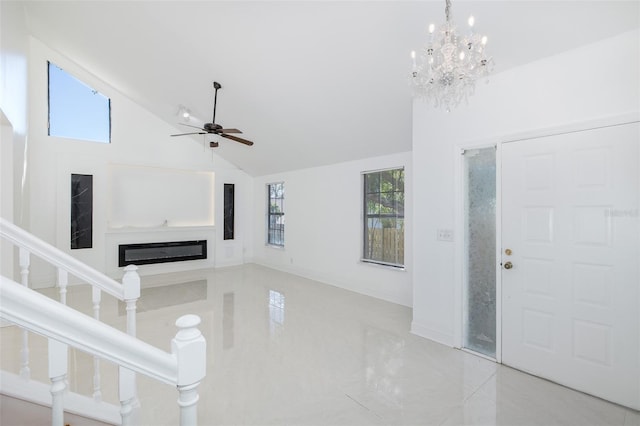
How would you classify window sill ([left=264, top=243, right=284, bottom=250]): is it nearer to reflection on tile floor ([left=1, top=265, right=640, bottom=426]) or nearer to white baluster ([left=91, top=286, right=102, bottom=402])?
reflection on tile floor ([left=1, top=265, right=640, bottom=426])

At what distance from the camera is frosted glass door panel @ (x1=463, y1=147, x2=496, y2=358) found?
288cm

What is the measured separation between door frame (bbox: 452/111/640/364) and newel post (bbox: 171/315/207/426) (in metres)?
2.82

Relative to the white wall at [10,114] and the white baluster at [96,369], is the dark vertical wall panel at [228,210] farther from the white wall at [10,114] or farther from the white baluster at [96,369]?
the white baluster at [96,369]

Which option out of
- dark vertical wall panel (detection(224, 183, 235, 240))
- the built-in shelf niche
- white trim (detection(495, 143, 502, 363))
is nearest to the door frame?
white trim (detection(495, 143, 502, 363))

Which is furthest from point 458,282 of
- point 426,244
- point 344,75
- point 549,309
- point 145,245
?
point 145,245

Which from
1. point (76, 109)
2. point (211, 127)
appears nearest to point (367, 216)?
point (211, 127)

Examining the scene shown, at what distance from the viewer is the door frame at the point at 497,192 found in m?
2.30

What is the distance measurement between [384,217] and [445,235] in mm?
1983

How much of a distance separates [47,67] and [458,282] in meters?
7.90

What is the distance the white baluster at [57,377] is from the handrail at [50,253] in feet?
2.34

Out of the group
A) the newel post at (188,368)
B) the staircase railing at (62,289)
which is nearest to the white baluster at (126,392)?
the staircase railing at (62,289)

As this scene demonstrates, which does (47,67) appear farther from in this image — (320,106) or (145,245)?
(320,106)

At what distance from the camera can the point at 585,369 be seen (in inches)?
91.7

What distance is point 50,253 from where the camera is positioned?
1574mm
